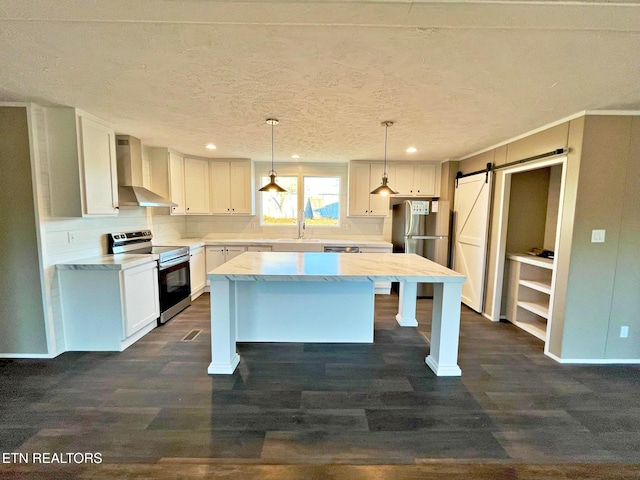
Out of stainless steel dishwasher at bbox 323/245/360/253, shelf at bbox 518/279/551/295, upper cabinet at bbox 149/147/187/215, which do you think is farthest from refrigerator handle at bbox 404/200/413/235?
upper cabinet at bbox 149/147/187/215

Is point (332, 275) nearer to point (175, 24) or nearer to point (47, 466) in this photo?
point (175, 24)

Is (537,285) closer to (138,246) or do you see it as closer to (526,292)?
(526,292)

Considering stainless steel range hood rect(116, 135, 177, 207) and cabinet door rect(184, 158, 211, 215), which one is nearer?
stainless steel range hood rect(116, 135, 177, 207)

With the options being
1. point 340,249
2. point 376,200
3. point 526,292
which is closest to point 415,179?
point 376,200

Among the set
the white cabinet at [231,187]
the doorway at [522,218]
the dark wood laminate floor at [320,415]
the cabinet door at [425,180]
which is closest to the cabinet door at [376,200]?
the cabinet door at [425,180]

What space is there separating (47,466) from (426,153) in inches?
197

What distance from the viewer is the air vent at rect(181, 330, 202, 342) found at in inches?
120

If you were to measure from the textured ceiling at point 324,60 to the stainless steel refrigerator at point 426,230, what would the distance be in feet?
5.83

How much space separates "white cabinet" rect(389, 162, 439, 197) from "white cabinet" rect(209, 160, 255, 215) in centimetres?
262

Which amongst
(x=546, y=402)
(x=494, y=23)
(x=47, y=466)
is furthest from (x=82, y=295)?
(x=546, y=402)

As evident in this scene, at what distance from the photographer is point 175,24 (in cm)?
137

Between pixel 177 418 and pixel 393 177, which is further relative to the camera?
pixel 393 177

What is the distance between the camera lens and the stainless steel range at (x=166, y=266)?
3.37 m

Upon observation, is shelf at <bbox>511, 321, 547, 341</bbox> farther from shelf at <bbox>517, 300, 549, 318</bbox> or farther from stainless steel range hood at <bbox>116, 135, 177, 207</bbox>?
stainless steel range hood at <bbox>116, 135, 177, 207</bbox>
